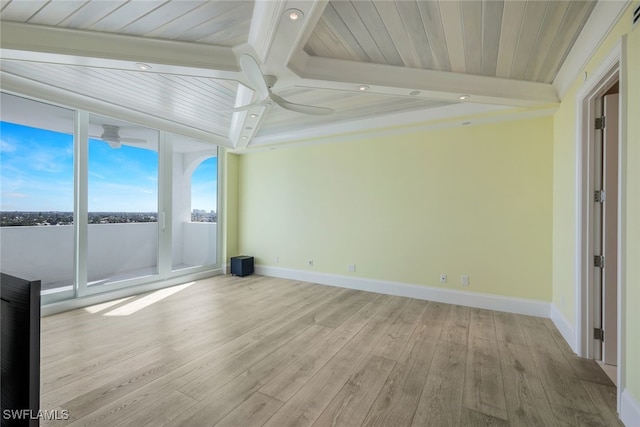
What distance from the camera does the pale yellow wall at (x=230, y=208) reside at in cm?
571

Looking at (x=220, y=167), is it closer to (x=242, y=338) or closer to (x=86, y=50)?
(x=86, y=50)

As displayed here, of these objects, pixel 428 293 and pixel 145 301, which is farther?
pixel 428 293

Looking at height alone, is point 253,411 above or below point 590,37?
below

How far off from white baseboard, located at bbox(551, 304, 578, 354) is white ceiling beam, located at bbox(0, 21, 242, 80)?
4117 millimetres

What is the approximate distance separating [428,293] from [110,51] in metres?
4.63

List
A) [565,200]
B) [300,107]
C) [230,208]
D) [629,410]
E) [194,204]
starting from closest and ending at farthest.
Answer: [629,410]
[300,107]
[565,200]
[194,204]
[230,208]

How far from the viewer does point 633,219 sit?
167cm

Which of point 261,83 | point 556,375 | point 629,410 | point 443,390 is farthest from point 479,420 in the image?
point 261,83

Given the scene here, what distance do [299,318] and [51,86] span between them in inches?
159

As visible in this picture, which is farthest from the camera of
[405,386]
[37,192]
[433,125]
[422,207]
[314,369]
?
[422,207]

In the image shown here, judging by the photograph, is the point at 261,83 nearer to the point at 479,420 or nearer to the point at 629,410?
the point at 479,420

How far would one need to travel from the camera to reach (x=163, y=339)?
9.06ft

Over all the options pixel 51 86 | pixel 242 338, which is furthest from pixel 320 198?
pixel 51 86

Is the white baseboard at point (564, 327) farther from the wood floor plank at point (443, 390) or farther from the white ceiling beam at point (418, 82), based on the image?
the white ceiling beam at point (418, 82)
